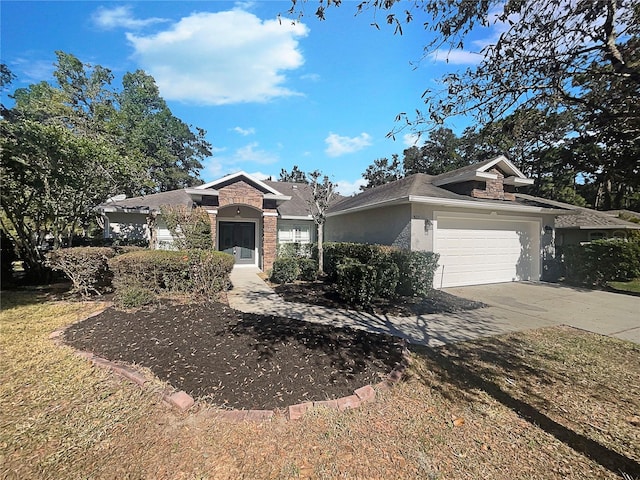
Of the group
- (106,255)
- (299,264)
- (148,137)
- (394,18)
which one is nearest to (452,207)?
(299,264)

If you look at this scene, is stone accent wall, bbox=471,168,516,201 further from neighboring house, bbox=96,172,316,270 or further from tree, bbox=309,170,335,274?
neighboring house, bbox=96,172,316,270

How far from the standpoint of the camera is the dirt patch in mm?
7398

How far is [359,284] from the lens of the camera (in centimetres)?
777

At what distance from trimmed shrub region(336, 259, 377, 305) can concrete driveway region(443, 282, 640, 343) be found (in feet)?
9.50

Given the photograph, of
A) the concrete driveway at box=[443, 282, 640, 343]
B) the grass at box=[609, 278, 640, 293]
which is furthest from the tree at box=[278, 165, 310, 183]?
the grass at box=[609, 278, 640, 293]

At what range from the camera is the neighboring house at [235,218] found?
45.5 feet

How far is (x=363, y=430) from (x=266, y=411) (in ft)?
3.28

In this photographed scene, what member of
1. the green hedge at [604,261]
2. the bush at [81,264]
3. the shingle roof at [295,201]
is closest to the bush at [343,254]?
the shingle roof at [295,201]

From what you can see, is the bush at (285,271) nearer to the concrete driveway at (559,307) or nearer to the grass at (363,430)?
the concrete driveway at (559,307)

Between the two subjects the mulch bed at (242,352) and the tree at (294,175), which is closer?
the mulch bed at (242,352)

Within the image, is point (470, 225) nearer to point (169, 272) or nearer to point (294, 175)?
point (169, 272)

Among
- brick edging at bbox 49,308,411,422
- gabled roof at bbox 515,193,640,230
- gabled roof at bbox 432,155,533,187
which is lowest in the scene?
brick edging at bbox 49,308,411,422

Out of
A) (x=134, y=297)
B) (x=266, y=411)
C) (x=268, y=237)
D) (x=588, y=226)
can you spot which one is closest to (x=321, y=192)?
(x=268, y=237)

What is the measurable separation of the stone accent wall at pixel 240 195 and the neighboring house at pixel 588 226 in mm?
12815
